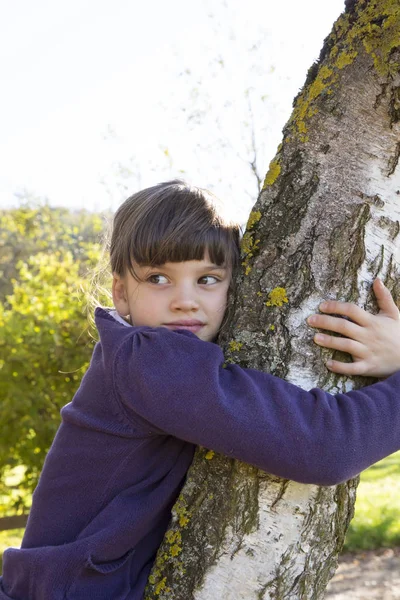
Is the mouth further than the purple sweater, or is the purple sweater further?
the mouth

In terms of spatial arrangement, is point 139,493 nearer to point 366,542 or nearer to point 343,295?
point 343,295

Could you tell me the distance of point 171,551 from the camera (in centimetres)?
157

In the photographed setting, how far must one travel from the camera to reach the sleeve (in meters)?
1.41

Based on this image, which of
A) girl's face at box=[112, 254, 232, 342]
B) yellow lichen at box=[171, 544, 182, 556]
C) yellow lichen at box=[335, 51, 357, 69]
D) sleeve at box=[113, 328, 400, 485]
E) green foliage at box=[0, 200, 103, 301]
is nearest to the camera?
sleeve at box=[113, 328, 400, 485]

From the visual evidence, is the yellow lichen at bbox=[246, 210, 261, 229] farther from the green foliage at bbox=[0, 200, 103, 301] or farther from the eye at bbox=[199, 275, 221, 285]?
the green foliage at bbox=[0, 200, 103, 301]

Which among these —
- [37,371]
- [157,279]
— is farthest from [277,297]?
[37,371]

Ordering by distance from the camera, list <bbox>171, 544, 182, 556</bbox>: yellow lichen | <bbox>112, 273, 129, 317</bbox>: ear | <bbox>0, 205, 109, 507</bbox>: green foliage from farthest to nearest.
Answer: <bbox>0, 205, 109, 507</bbox>: green foliage, <bbox>112, 273, 129, 317</bbox>: ear, <bbox>171, 544, 182, 556</bbox>: yellow lichen

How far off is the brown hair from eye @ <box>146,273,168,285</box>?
4 cm

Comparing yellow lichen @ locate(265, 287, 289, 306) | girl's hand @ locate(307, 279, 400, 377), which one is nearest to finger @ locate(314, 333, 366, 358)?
girl's hand @ locate(307, 279, 400, 377)

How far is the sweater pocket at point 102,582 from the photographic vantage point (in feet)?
5.17

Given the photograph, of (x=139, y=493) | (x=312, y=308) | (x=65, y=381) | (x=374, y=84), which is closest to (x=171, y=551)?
(x=139, y=493)

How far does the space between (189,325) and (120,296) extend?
0.94 feet

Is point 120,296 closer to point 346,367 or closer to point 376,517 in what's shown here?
point 346,367

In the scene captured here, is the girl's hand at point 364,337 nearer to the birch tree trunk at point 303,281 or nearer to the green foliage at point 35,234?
the birch tree trunk at point 303,281
